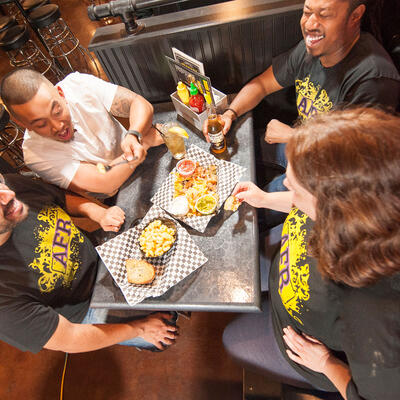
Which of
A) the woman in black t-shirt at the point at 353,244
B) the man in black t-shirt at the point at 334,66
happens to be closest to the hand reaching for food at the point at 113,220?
the man in black t-shirt at the point at 334,66

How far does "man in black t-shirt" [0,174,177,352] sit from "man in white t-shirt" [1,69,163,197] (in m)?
0.15

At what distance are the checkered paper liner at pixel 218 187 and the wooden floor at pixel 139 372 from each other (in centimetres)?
118

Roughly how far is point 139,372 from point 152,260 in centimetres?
131

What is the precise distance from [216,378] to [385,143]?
2028 millimetres

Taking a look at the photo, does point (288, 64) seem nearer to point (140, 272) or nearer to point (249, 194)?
point (249, 194)

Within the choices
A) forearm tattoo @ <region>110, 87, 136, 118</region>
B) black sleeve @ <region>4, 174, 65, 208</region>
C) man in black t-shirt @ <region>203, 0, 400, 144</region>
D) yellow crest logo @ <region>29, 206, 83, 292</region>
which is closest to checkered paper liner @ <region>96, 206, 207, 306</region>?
yellow crest logo @ <region>29, 206, 83, 292</region>

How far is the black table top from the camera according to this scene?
4.33 feet

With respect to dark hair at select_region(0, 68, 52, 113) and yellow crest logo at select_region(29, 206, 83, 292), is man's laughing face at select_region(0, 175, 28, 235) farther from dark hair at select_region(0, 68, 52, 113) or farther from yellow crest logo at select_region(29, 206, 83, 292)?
dark hair at select_region(0, 68, 52, 113)

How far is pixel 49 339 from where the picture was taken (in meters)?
1.39

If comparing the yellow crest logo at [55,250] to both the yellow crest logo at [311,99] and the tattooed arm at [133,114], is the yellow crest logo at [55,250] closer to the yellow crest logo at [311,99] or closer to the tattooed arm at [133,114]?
the tattooed arm at [133,114]

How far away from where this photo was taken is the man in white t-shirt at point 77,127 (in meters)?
1.62

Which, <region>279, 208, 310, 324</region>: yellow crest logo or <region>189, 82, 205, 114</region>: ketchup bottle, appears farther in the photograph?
<region>189, 82, 205, 114</region>: ketchup bottle

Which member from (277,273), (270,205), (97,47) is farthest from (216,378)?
(97,47)

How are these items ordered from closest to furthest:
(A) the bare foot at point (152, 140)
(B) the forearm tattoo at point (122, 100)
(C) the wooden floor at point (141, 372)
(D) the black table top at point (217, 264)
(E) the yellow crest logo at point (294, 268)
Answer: (E) the yellow crest logo at point (294, 268), (D) the black table top at point (217, 264), (A) the bare foot at point (152, 140), (B) the forearm tattoo at point (122, 100), (C) the wooden floor at point (141, 372)
